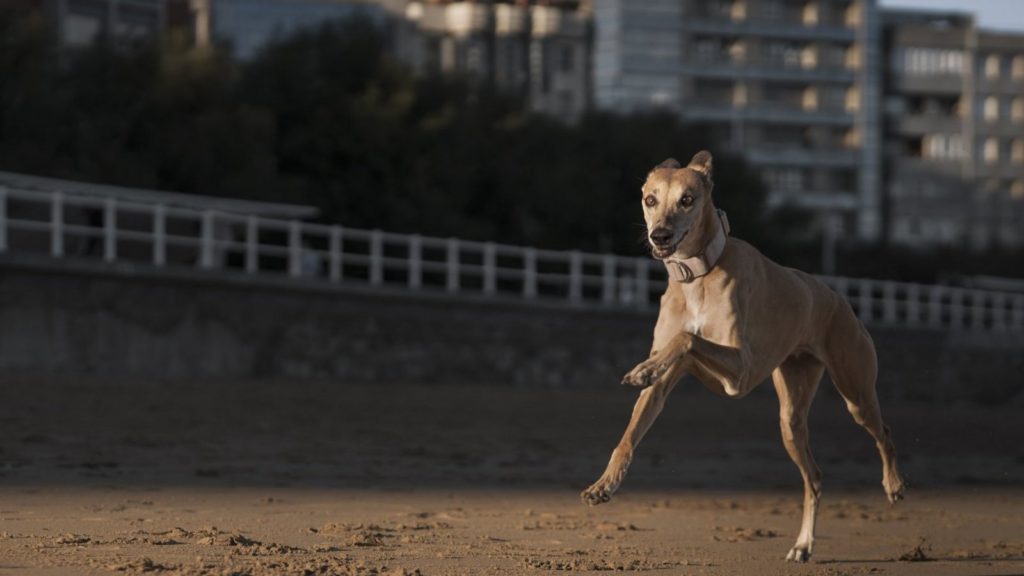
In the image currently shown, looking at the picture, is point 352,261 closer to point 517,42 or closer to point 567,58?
point 517,42

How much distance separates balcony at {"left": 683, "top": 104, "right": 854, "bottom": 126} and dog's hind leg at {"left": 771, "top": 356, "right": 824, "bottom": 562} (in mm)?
83766

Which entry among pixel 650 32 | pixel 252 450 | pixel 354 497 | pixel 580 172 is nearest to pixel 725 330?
pixel 354 497

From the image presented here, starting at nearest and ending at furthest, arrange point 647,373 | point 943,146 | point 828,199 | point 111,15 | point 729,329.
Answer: point 647,373
point 729,329
point 111,15
point 828,199
point 943,146

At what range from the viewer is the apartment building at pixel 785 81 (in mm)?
95312

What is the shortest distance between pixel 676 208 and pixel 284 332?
1664 cm

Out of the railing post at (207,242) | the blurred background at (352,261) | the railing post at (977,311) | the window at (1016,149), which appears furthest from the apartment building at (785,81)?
the railing post at (207,242)

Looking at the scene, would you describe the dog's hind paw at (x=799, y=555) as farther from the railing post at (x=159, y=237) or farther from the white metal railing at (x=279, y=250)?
the railing post at (x=159, y=237)

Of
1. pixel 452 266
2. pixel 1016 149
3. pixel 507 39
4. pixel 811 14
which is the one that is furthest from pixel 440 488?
pixel 1016 149

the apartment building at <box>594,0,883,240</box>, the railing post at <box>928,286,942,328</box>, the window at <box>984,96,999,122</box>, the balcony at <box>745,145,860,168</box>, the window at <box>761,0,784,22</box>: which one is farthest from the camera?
the window at <box>984,96,999,122</box>

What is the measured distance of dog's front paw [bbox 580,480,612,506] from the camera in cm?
929

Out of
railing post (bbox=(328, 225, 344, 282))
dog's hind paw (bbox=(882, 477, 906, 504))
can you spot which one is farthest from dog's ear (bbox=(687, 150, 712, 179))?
railing post (bbox=(328, 225, 344, 282))

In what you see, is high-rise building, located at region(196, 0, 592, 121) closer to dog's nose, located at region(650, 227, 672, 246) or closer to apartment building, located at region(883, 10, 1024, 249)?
apartment building, located at region(883, 10, 1024, 249)

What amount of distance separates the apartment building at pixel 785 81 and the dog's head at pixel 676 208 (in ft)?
279

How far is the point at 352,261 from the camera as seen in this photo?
29.8 m
